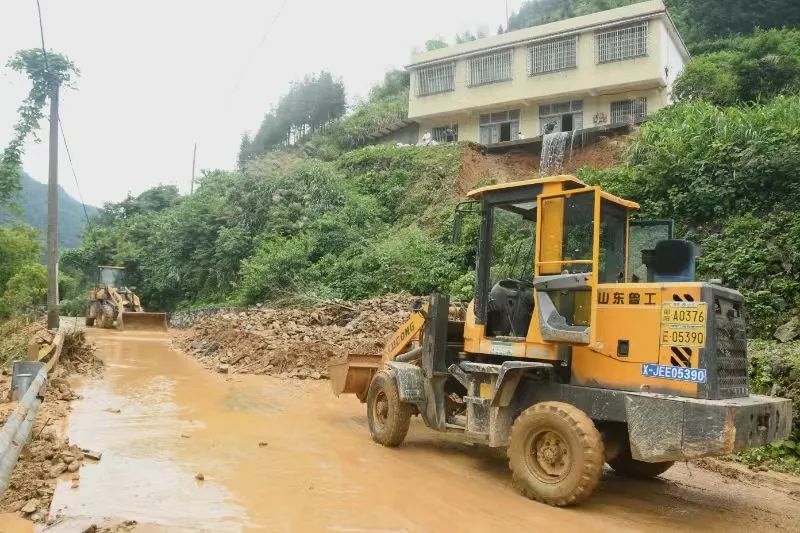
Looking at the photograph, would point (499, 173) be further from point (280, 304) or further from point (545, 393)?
point (545, 393)

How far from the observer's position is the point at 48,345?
12.1 meters

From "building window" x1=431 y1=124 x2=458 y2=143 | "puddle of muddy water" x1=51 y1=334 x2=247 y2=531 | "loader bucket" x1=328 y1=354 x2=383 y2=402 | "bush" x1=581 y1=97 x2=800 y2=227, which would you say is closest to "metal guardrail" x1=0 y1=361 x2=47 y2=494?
"puddle of muddy water" x1=51 y1=334 x2=247 y2=531

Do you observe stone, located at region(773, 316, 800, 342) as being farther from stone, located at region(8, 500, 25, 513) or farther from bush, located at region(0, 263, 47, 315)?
bush, located at region(0, 263, 47, 315)

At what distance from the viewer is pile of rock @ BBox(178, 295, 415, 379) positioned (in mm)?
13539

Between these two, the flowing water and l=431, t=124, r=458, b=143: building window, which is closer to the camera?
the flowing water

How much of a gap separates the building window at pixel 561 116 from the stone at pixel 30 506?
26152 mm

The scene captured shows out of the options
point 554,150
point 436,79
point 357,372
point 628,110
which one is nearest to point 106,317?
point 436,79

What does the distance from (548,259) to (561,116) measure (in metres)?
24.0

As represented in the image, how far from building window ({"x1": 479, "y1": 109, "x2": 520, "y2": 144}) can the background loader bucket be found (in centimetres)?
1670

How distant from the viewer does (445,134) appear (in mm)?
31875

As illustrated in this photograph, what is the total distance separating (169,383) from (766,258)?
1200 centimetres

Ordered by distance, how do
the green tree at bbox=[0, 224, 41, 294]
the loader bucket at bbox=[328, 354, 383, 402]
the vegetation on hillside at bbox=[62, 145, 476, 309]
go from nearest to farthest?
the loader bucket at bbox=[328, 354, 383, 402]
the vegetation on hillside at bbox=[62, 145, 476, 309]
the green tree at bbox=[0, 224, 41, 294]

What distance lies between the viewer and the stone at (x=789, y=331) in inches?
419

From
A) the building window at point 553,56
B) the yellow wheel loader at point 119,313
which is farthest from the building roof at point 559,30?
the yellow wheel loader at point 119,313
